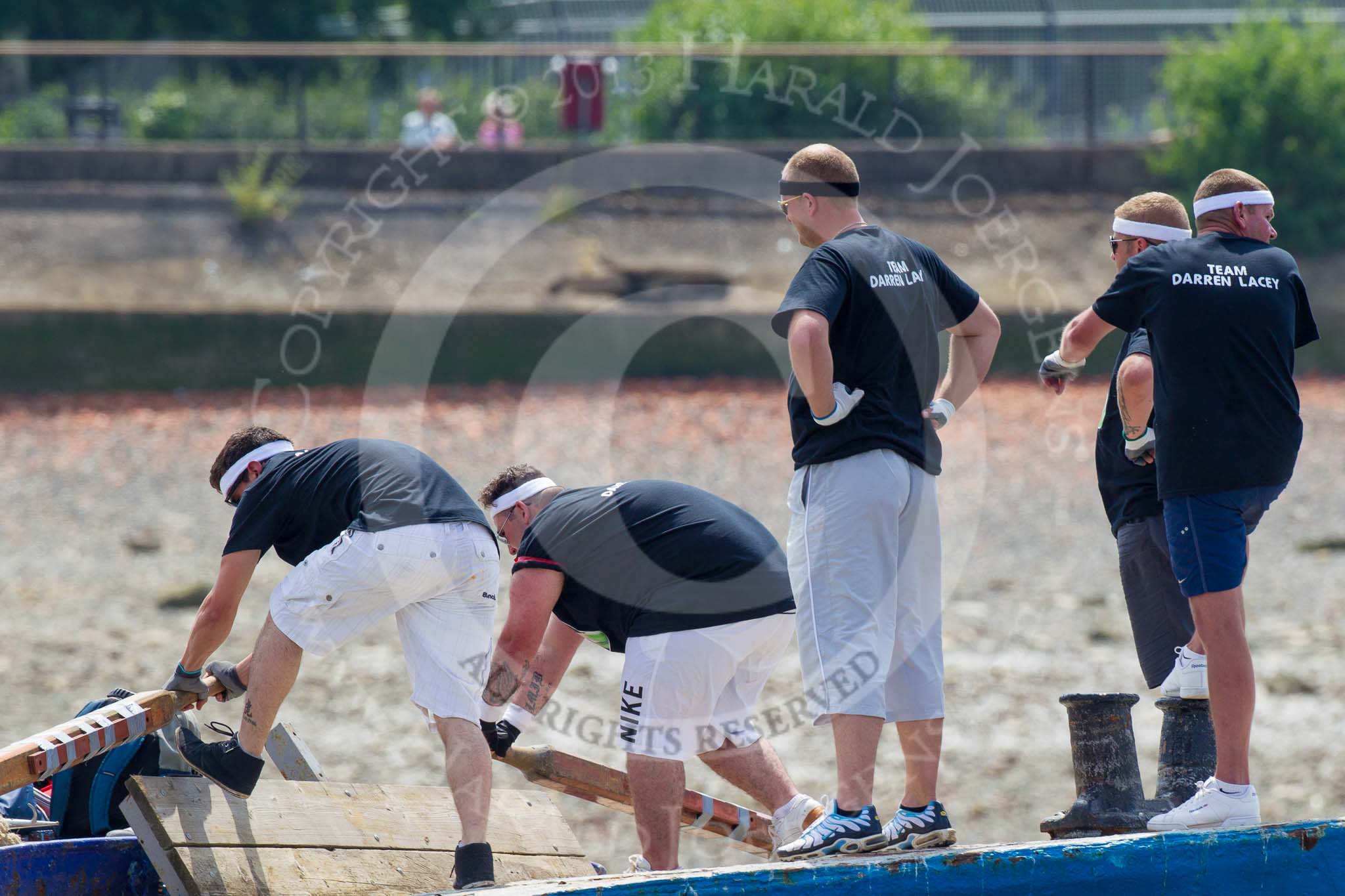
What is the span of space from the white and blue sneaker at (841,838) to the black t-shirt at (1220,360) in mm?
1361

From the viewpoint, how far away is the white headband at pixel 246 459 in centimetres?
576

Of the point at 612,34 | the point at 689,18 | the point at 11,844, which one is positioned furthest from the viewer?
the point at 612,34

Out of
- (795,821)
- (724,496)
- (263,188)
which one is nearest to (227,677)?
(795,821)

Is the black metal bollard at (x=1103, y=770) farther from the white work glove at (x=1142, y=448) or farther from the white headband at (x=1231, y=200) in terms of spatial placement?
the white headband at (x=1231, y=200)

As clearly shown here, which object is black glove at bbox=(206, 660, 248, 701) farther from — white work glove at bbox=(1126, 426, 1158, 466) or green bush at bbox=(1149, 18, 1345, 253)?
green bush at bbox=(1149, 18, 1345, 253)

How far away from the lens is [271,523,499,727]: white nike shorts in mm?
5402

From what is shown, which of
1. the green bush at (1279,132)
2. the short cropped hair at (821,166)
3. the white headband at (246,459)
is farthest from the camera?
the green bush at (1279,132)

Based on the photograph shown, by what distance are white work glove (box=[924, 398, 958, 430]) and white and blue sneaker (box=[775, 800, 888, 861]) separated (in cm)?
125

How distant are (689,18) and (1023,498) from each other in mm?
9157

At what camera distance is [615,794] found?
20.8 feet

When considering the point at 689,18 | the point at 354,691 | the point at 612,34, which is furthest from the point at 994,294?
the point at 612,34

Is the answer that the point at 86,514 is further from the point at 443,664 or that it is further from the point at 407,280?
the point at 443,664

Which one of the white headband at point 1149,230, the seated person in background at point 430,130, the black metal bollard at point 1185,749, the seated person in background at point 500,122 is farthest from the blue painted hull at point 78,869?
the seated person in background at point 500,122

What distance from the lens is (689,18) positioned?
2155 cm
